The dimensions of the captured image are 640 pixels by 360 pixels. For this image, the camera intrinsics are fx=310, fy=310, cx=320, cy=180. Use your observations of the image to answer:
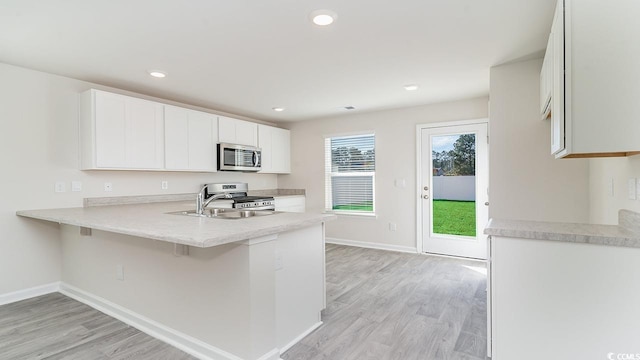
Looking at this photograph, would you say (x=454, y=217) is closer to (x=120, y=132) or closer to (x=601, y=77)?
(x=601, y=77)

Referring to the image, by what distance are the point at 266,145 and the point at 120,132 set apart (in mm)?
2379

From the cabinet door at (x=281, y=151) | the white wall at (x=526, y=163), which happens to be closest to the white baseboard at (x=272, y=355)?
the white wall at (x=526, y=163)

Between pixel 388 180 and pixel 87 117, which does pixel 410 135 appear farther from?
pixel 87 117

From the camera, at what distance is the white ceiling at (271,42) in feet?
6.55

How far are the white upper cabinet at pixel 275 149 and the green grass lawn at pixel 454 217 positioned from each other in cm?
275

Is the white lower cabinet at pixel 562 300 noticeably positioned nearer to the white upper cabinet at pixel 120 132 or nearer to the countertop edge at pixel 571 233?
the countertop edge at pixel 571 233

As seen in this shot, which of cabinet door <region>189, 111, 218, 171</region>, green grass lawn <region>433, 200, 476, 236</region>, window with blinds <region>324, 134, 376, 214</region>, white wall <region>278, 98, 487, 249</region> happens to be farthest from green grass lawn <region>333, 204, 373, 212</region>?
cabinet door <region>189, 111, 218, 171</region>

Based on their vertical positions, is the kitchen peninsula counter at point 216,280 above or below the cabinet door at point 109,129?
below

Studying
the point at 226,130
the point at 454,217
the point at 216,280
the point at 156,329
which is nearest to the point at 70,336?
the point at 156,329

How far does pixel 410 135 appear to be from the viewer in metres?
4.77

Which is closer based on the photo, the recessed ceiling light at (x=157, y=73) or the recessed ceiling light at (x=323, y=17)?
the recessed ceiling light at (x=323, y=17)

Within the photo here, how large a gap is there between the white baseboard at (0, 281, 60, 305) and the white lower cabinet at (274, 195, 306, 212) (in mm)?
2861

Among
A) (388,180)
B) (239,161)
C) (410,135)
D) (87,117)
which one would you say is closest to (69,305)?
(87,117)

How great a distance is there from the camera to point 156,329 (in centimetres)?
231
